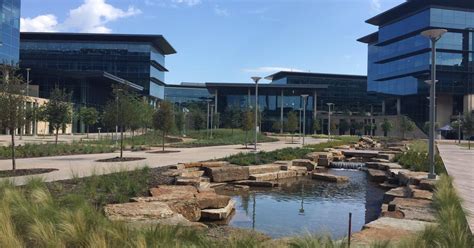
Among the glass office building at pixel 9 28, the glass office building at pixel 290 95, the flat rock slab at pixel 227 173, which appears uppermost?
the glass office building at pixel 9 28

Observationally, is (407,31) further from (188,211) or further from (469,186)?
(188,211)

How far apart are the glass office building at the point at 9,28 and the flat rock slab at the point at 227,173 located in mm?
64517

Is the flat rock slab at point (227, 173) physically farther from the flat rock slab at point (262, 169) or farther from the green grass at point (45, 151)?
the green grass at point (45, 151)

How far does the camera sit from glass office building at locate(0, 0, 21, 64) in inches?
2854

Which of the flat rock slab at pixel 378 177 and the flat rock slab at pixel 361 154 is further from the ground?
the flat rock slab at pixel 361 154

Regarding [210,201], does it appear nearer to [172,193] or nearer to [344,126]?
[172,193]

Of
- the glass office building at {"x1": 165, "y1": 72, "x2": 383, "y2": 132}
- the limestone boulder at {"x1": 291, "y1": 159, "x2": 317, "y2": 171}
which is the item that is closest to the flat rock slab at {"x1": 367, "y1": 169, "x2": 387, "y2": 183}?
the limestone boulder at {"x1": 291, "y1": 159, "x2": 317, "y2": 171}

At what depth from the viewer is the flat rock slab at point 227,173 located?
1633 centimetres

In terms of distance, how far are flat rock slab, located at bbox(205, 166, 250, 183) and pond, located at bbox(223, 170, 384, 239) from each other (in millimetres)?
1361

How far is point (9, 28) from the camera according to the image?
246ft

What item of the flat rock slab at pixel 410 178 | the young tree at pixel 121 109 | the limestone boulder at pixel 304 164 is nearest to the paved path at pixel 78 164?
the young tree at pixel 121 109

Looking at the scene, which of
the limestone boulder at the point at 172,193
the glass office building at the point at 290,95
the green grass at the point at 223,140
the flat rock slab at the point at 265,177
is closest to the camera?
the limestone boulder at the point at 172,193

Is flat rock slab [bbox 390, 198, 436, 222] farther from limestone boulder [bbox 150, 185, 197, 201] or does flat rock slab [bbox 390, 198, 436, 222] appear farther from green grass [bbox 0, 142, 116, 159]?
green grass [bbox 0, 142, 116, 159]

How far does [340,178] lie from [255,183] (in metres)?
3.79
